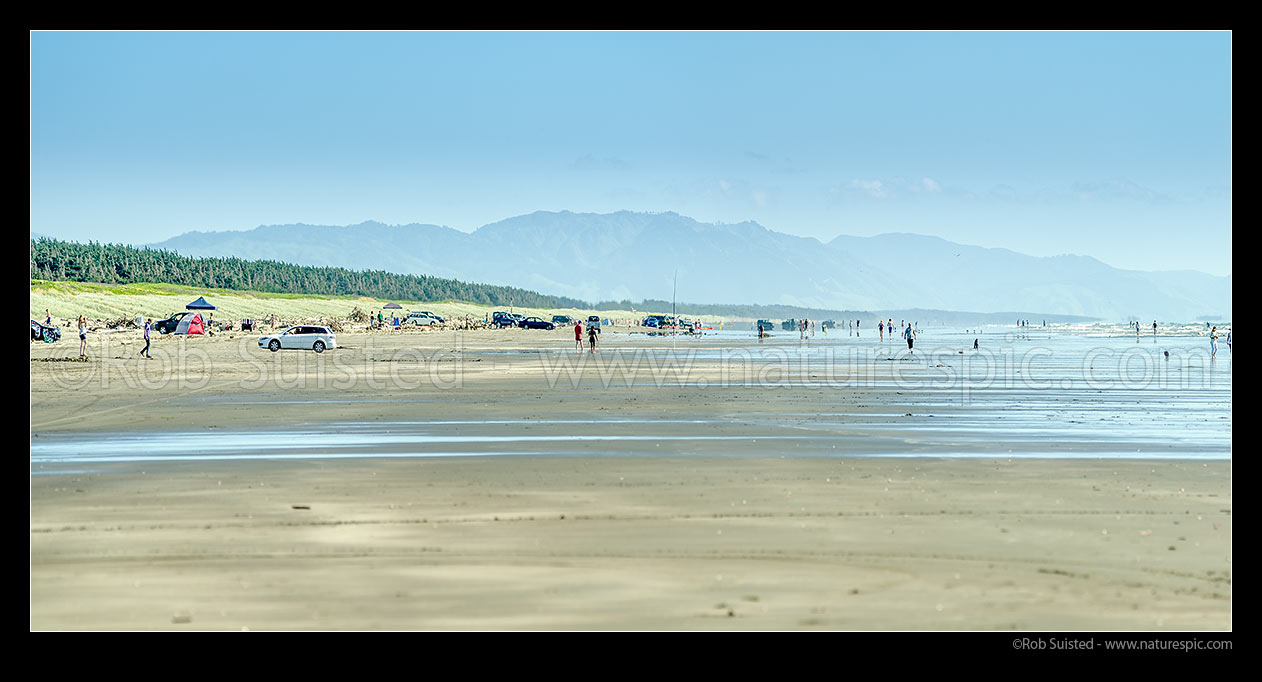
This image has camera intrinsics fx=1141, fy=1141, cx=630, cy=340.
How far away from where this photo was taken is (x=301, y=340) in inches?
2312

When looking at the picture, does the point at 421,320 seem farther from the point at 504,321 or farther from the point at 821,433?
the point at 821,433

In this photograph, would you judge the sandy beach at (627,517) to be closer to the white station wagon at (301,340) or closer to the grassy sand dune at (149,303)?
the white station wagon at (301,340)

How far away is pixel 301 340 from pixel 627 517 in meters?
50.0

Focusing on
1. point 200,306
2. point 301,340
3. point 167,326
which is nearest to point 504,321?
point 200,306

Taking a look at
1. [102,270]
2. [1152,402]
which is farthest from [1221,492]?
[102,270]

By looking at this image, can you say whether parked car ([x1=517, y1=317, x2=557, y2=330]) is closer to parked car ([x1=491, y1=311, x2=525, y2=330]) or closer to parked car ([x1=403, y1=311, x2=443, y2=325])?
parked car ([x1=491, y1=311, x2=525, y2=330])

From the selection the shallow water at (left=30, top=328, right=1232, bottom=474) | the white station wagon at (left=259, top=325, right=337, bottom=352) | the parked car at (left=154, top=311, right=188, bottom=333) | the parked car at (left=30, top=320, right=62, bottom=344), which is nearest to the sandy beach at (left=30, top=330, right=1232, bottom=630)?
the shallow water at (left=30, top=328, right=1232, bottom=474)

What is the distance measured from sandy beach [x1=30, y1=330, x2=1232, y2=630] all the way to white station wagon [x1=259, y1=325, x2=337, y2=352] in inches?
1282

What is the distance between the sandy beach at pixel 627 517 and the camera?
8234 millimetres

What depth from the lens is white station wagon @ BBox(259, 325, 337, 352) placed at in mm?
57656
